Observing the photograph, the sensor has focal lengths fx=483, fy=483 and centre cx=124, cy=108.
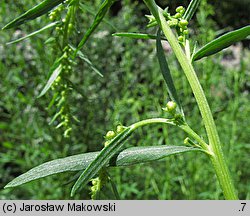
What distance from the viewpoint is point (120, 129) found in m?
0.43

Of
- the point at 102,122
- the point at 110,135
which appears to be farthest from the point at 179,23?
the point at 102,122

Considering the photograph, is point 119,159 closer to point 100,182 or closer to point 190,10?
point 100,182

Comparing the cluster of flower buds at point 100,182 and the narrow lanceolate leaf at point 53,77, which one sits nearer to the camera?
the cluster of flower buds at point 100,182

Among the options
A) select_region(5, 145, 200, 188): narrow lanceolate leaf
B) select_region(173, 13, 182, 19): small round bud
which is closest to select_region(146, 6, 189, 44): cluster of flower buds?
select_region(173, 13, 182, 19): small round bud

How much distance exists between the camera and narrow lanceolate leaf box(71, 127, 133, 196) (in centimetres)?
38

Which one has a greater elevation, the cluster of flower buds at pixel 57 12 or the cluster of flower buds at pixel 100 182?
the cluster of flower buds at pixel 57 12

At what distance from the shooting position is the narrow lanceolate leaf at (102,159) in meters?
0.38

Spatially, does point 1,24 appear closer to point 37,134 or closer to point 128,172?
point 37,134

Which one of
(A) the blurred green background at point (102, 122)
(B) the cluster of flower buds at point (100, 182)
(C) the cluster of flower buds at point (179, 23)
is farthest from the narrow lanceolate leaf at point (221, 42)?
(A) the blurred green background at point (102, 122)

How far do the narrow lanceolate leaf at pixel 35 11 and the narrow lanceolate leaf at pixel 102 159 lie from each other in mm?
129

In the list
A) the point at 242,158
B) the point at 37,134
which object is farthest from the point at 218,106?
the point at 37,134

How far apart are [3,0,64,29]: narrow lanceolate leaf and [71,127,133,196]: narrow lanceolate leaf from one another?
0.13m

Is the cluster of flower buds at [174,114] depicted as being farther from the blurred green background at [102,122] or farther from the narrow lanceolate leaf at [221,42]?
the blurred green background at [102,122]
